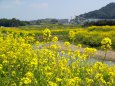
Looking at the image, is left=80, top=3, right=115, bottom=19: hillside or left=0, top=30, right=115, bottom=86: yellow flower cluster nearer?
left=0, top=30, right=115, bottom=86: yellow flower cluster

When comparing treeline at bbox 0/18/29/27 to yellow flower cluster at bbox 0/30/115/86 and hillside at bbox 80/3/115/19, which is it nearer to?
hillside at bbox 80/3/115/19

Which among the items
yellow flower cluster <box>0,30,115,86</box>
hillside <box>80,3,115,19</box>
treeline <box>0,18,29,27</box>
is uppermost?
yellow flower cluster <box>0,30,115,86</box>

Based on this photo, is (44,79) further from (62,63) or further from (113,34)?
(113,34)

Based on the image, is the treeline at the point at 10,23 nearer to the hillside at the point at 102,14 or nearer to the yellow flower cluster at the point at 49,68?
the hillside at the point at 102,14

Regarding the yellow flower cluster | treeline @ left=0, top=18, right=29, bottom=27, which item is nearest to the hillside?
treeline @ left=0, top=18, right=29, bottom=27

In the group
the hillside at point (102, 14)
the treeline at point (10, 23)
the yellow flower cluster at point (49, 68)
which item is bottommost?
the hillside at point (102, 14)

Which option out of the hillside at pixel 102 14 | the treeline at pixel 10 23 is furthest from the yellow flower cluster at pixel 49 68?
the hillside at pixel 102 14

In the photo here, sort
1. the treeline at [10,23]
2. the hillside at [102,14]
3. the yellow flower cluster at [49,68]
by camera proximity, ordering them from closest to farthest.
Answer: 1. the yellow flower cluster at [49,68]
2. the treeline at [10,23]
3. the hillside at [102,14]

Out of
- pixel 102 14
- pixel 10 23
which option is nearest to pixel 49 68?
pixel 10 23

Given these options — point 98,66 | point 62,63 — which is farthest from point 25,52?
point 98,66

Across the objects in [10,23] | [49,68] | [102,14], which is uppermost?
[49,68]

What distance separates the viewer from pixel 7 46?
9.95 metres

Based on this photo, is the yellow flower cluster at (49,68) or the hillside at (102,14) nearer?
the yellow flower cluster at (49,68)

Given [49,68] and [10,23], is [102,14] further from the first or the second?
[49,68]
